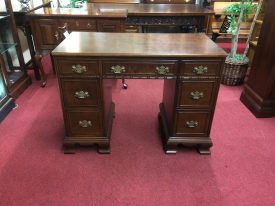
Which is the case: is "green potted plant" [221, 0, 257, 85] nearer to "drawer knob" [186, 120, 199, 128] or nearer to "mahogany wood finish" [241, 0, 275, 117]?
"mahogany wood finish" [241, 0, 275, 117]

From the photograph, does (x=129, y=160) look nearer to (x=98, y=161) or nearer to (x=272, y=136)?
(x=98, y=161)

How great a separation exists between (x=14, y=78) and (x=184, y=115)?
6.90 feet

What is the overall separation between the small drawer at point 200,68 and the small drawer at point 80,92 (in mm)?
605

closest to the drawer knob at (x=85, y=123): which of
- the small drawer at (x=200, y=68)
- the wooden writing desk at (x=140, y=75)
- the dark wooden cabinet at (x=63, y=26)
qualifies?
the wooden writing desk at (x=140, y=75)

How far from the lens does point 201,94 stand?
1636mm

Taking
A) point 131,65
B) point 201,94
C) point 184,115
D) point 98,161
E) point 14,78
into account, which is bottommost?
point 98,161

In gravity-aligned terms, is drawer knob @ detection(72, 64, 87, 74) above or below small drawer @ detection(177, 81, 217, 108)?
above

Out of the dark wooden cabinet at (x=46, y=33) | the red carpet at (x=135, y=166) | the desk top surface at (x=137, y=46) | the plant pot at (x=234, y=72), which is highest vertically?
the desk top surface at (x=137, y=46)

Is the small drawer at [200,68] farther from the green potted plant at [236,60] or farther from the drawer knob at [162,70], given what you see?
the green potted plant at [236,60]

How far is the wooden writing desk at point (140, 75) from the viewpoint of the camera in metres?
1.51

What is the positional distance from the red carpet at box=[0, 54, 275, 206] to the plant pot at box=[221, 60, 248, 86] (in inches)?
25.9

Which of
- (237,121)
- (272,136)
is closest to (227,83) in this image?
(237,121)

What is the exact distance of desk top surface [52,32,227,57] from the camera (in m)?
1.49

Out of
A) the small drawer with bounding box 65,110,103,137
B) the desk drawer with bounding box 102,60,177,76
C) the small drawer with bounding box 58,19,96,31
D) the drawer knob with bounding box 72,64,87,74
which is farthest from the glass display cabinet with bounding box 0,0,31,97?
the desk drawer with bounding box 102,60,177,76
